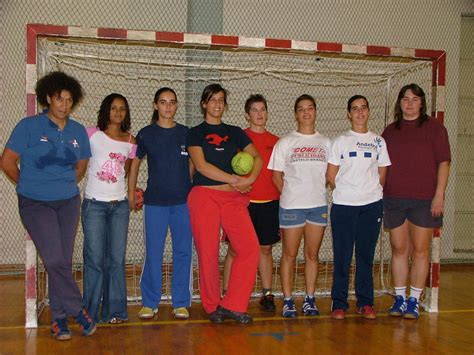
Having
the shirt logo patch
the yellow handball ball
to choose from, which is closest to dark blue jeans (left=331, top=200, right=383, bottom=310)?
the yellow handball ball

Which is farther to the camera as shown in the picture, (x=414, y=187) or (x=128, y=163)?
(x=414, y=187)

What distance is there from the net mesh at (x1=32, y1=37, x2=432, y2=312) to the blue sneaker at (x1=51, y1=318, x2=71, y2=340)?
1.15m

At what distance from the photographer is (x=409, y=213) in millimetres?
4500

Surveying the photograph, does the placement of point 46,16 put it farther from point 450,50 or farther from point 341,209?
point 450,50

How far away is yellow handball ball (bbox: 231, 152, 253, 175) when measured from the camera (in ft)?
13.4

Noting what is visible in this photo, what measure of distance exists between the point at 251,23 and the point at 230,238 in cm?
343

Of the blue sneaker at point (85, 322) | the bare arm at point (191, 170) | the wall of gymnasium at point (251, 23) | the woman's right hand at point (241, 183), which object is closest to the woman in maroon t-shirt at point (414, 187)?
the woman's right hand at point (241, 183)

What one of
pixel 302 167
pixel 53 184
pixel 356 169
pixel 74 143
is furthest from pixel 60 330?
pixel 356 169

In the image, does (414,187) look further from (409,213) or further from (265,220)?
(265,220)

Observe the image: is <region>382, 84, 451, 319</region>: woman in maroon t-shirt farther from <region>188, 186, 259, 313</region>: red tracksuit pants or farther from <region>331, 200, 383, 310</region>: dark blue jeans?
<region>188, 186, 259, 313</region>: red tracksuit pants

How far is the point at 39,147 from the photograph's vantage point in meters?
3.73

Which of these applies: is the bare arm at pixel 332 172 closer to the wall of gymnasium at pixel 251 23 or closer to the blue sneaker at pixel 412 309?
the blue sneaker at pixel 412 309

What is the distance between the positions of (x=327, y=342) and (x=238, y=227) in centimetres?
104

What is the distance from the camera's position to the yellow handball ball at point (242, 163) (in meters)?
4.07
